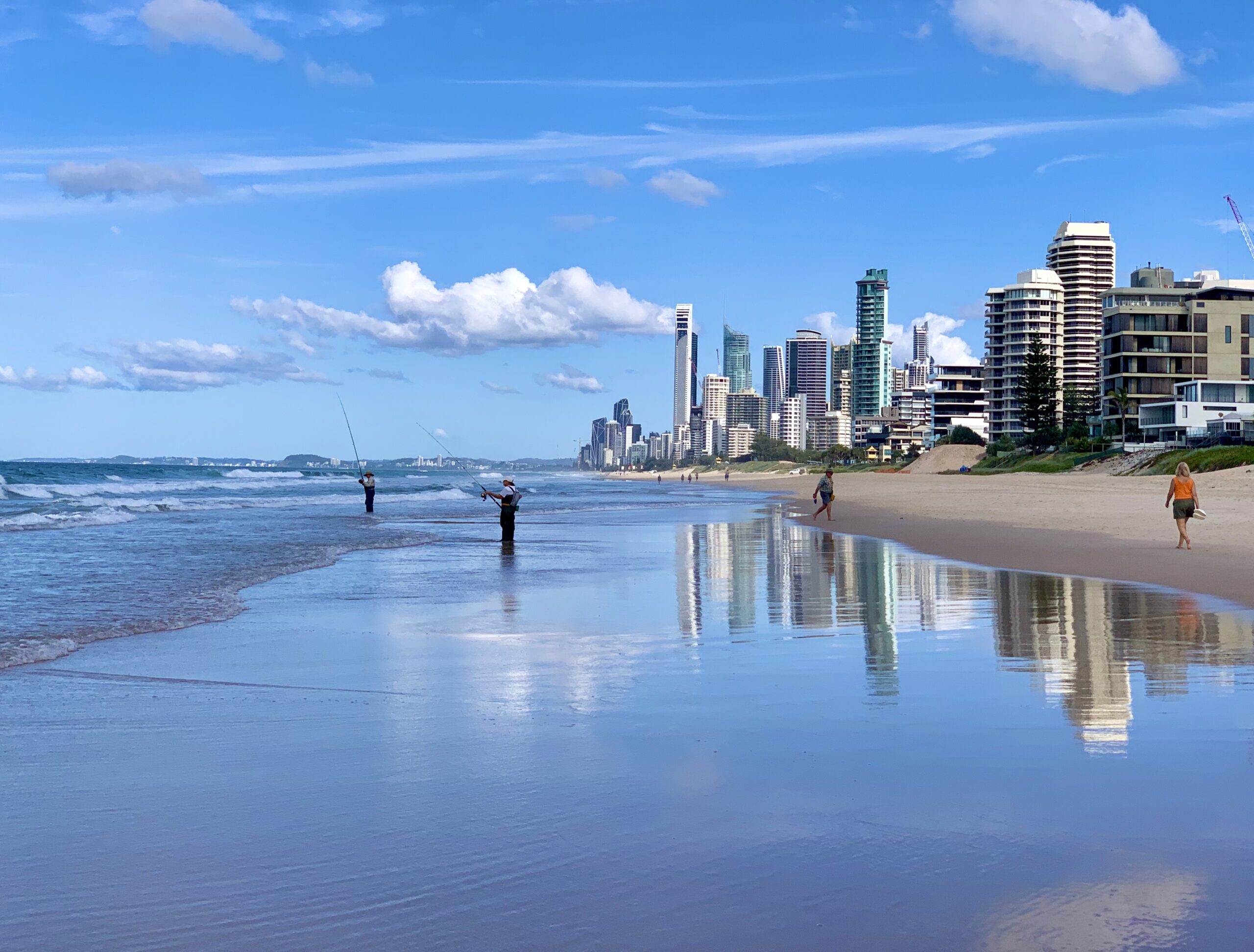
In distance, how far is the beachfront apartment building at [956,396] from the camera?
161m

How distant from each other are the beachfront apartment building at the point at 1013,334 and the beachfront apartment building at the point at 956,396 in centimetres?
1141

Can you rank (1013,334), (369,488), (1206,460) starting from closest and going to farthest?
(369,488), (1206,460), (1013,334)

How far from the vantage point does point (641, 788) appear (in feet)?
17.4

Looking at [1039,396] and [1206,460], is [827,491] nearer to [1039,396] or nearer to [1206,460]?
[1206,460]

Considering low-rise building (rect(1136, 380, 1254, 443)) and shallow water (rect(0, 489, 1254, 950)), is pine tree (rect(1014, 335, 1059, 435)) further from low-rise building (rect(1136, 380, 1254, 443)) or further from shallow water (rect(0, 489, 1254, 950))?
shallow water (rect(0, 489, 1254, 950))

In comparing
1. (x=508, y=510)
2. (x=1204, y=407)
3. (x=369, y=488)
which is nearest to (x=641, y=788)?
(x=508, y=510)

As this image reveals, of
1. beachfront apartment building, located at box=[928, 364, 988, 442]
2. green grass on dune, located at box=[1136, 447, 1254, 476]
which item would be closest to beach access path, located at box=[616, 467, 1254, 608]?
green grass on dune, located at box=[1136, 447, 1254, 476]

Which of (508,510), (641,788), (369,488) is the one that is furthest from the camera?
(369,488)

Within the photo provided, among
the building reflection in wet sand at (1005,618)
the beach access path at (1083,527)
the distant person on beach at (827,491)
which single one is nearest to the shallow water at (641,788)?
the building reflection in wet sand at (1005,618)

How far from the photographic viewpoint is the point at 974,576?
15898 millimetres

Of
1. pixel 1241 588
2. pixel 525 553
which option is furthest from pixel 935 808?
pixel 525 553

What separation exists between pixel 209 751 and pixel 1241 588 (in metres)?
12.1

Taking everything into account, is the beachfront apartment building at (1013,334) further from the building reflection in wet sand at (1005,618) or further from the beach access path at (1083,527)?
the building reflection in wet sand at (1005,618)

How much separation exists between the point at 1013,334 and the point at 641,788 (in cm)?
14965
